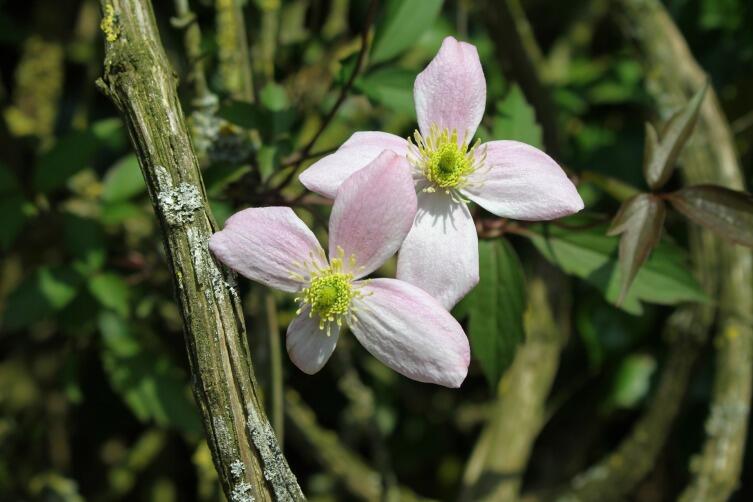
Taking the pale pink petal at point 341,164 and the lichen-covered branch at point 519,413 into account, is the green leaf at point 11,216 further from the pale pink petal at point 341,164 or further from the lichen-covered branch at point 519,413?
the lichen-covered branch at point 519,413

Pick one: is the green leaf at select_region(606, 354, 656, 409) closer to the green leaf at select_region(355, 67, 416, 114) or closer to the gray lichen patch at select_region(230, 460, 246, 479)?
the green leaf at select_region(355, 67, 416, 114)

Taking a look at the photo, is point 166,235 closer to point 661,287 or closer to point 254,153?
point 254,153

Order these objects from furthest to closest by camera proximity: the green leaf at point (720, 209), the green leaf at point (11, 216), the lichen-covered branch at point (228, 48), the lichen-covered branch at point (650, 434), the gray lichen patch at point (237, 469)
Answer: the lichen-covered branch at point (650, 434)
the lichen-covered branch at point (228, 48)
the green leaf at point (11, 216)
the green leaf at point (720, 209)
the gray lichen patch at point (237, 469)

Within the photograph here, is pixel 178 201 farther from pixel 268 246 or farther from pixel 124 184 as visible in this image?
pixel 124 184

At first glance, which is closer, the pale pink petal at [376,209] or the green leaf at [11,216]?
the pale pink petal at [376,209]

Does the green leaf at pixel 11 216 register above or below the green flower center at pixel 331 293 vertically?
above

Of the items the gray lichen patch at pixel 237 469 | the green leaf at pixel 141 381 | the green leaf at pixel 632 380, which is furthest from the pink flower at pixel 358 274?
the green leaf at pixel 632 380

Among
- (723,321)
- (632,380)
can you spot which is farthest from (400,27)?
(632,380)

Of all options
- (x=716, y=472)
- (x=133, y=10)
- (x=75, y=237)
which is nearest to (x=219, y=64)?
(x=75, y=237)
